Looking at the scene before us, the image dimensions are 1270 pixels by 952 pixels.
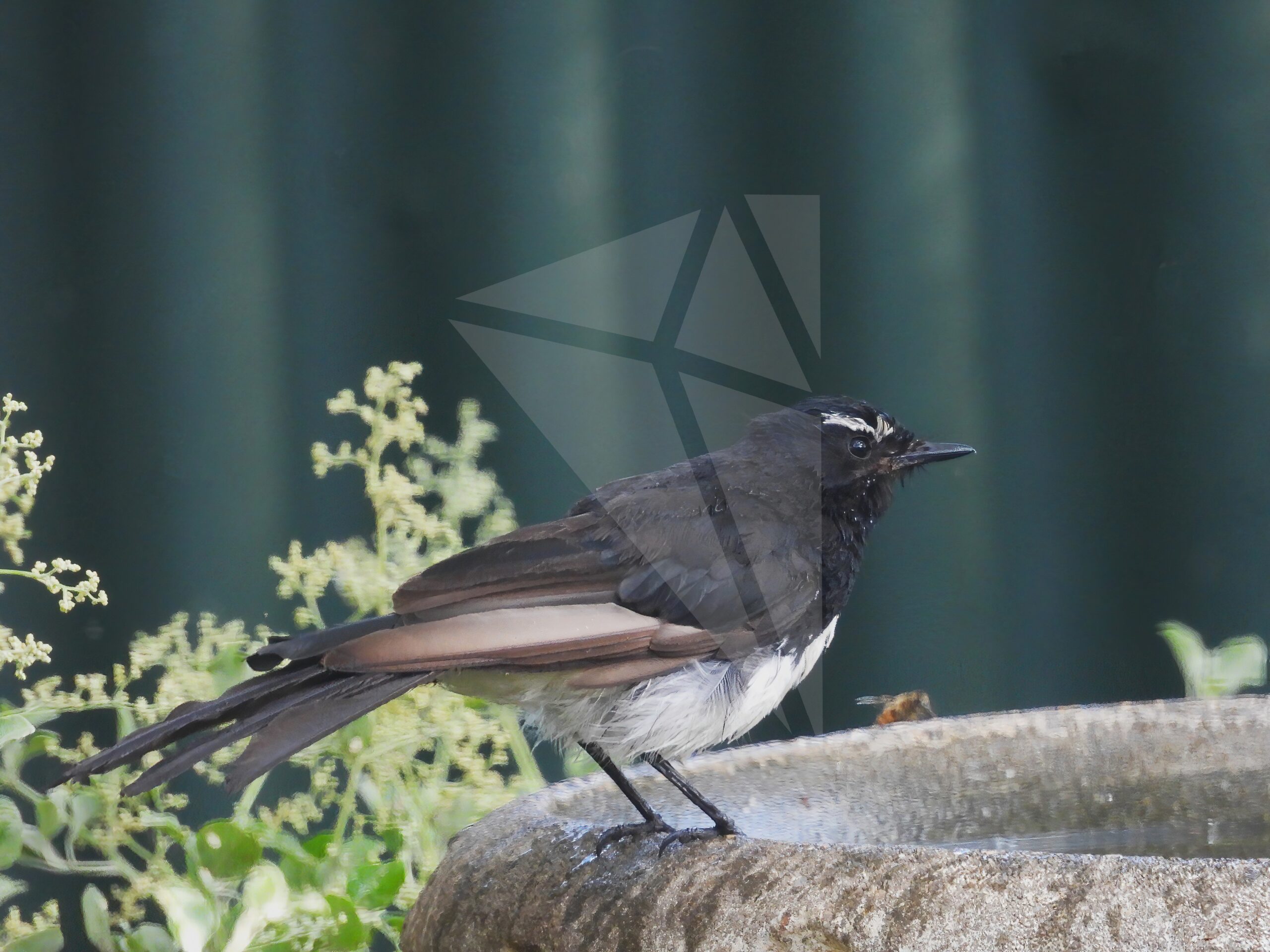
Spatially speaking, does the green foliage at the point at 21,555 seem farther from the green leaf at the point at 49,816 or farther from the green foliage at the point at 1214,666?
the green foliage at the point at 1214,666

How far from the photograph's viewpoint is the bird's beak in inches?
63.5

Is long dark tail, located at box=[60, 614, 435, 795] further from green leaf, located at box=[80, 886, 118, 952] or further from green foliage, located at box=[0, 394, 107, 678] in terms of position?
green leaf, located at box=[80, 886, 118, 952]

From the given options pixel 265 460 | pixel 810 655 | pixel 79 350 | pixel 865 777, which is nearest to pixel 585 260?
pixel 265 460

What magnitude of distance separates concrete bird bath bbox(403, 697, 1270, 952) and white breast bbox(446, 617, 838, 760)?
65 millimetres

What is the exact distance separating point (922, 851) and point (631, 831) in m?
0.39

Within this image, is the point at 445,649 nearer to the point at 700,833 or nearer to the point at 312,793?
the point at 700,833

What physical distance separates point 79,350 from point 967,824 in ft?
5.19

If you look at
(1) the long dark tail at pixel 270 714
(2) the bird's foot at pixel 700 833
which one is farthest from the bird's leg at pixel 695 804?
(1) the long dark tail at pixel 270 714

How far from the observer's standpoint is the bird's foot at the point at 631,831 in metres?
1.02

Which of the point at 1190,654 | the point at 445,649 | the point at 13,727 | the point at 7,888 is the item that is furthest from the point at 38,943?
the point at 1190,654

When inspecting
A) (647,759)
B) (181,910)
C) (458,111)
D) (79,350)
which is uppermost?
(458,111)

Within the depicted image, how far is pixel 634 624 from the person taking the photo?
1182 mm

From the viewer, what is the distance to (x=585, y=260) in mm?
2271

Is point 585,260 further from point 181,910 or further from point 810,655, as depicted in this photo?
point 181,910
